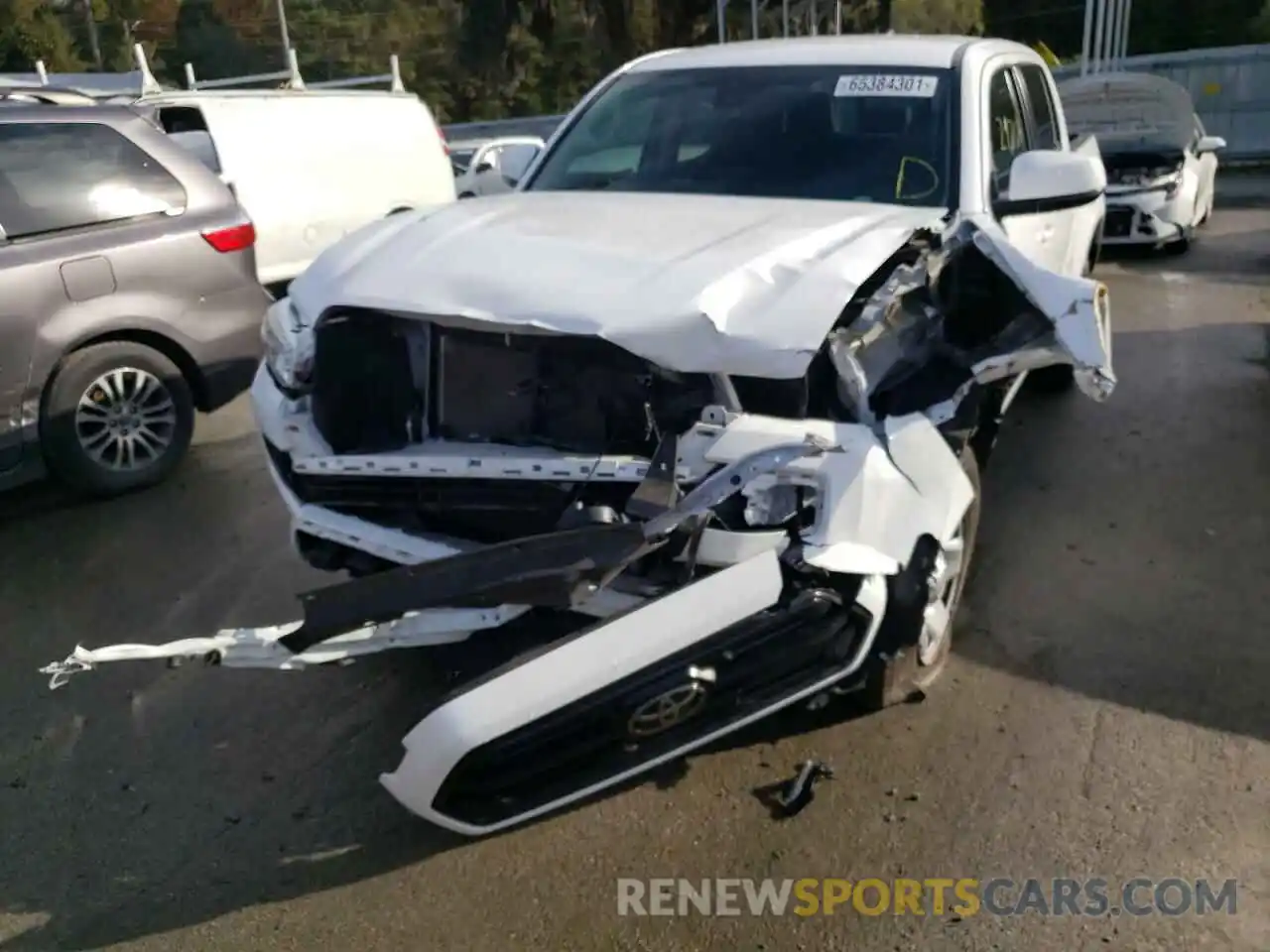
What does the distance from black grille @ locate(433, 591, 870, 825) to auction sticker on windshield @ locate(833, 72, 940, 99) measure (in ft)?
8.09

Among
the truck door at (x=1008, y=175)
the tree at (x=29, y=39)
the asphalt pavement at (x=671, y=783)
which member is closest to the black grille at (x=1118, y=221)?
the truck door at (x=1008, y=175)

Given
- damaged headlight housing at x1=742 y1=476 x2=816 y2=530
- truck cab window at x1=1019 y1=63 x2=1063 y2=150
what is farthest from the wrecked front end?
truck cab window at x1=1019 y1=63 x2=1063 y2=150

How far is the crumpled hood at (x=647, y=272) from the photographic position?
2.92m

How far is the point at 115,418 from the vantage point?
552 centimetres

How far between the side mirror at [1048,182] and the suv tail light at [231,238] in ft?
12.4

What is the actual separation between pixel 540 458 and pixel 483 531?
313mm

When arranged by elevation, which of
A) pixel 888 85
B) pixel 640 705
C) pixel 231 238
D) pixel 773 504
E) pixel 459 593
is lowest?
pixel 640 705

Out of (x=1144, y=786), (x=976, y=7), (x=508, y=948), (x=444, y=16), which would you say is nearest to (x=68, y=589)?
(x=508, y=948)

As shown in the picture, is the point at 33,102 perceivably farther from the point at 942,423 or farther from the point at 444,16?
the point at 444,16

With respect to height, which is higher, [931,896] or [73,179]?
[73,179]

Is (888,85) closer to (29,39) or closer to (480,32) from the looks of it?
(480,32)

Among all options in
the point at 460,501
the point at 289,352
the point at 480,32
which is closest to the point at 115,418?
the point at 289,352

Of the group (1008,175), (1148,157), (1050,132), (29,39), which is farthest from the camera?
(29,39)

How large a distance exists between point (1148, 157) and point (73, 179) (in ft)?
29.5
